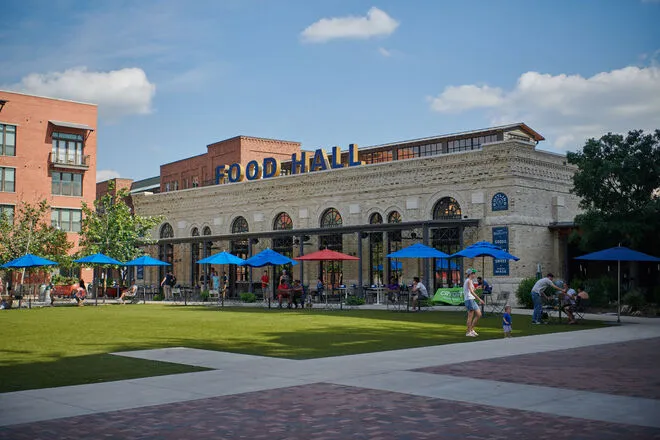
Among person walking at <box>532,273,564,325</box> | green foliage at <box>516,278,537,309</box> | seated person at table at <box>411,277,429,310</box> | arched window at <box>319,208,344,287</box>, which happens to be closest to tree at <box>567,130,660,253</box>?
green foliage at <box>516,278,537,309</box>

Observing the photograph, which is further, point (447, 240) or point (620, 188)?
point (447, 240)

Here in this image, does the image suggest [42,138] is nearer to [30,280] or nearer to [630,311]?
[30,280]

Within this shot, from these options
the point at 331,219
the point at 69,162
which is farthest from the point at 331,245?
the point at 69,162

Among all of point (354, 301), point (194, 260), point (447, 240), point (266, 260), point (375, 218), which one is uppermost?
point (375, 218)

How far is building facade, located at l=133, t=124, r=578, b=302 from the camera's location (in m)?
35.0

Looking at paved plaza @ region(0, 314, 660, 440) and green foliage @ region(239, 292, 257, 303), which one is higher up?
green foliage @ region(239, 292, 257, 303)

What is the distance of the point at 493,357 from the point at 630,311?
1645 cm

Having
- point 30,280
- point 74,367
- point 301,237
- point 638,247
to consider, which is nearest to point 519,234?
point 638,247

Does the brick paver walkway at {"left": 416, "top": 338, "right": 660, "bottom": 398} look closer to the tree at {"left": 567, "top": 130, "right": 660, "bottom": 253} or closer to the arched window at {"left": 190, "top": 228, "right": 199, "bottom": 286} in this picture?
the tree at {"left": 567, "top": 130, "right": 660, "bottom": 253}

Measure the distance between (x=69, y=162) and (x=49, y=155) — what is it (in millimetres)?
1517

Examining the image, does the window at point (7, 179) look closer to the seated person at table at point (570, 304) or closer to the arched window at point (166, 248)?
the arched window at point (166, 248)

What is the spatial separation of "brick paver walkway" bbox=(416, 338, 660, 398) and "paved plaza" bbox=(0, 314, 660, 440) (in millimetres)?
18

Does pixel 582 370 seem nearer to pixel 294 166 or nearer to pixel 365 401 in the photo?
pixel 365 401

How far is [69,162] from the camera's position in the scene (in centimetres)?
5562
